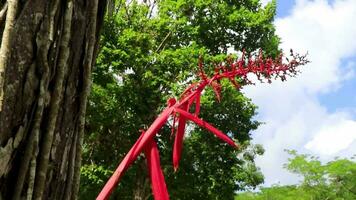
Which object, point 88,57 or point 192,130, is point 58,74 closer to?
point 88,57

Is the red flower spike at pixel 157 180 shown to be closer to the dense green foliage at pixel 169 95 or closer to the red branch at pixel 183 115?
the red branch at pixel 183 115

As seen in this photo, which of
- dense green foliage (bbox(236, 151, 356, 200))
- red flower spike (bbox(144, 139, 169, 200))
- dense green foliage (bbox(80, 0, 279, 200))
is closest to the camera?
red flower spike (bbox(144, 139, 169, 200))

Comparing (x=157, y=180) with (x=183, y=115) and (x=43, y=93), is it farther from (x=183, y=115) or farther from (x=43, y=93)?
(x=43, y=93)

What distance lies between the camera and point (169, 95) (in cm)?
1584

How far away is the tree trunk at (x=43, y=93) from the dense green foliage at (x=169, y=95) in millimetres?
13486

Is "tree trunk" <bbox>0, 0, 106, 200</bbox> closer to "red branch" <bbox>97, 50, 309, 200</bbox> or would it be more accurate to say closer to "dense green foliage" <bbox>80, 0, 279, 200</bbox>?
"red branch" <bbox>97, 50, 309, 200</bbox>

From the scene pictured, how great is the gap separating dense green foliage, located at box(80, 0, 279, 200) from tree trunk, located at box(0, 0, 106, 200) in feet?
44.2

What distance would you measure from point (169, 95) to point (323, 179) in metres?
11.5

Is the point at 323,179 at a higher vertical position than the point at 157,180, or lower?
higher

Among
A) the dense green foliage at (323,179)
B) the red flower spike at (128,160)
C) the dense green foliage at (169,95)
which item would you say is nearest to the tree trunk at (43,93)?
the red flower spike at (128,160)

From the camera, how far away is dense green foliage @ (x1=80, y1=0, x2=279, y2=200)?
50.5ft

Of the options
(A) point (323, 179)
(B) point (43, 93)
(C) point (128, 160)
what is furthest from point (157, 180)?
(A) point (323, 179)

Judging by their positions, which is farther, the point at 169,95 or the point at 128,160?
the point at 169,95

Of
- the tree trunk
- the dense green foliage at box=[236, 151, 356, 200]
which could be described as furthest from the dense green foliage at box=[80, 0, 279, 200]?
the tree trunk
